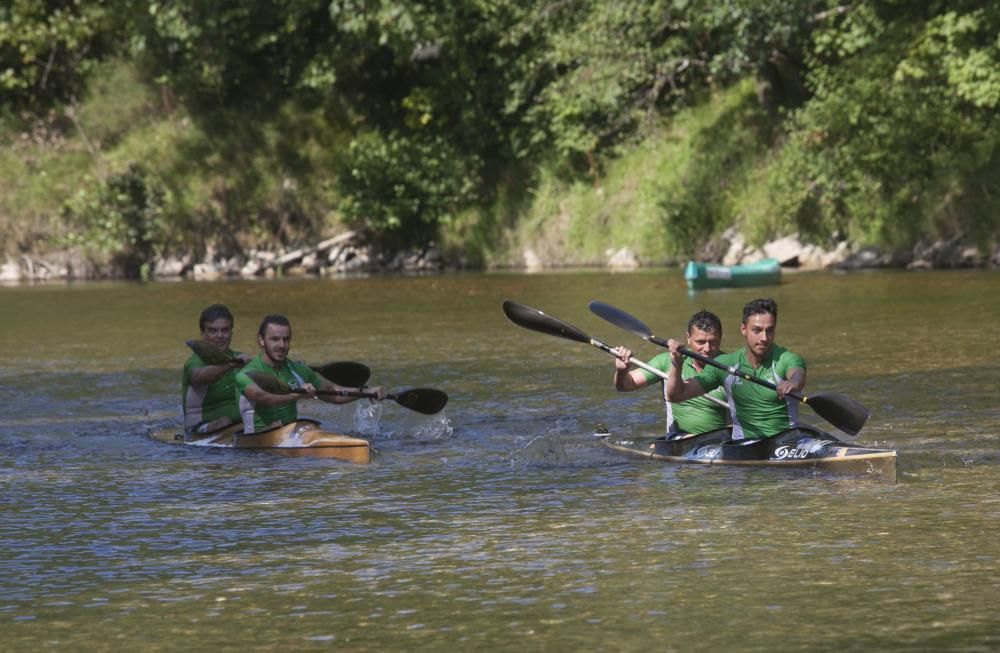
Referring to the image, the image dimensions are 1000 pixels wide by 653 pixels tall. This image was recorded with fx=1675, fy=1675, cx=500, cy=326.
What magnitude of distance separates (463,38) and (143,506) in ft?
98.5

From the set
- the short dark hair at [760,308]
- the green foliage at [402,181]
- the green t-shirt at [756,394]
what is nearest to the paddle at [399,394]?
the green t-shirt at [756,394]

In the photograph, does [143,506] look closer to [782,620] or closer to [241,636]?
[241,636]

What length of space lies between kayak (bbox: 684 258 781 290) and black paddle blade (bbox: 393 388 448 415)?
1563cm

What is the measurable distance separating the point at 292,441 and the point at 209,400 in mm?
1344

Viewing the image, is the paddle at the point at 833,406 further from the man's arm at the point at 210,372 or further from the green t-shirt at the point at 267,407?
the man's arm at the point at 210,372

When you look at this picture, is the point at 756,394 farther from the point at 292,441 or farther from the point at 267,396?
the point at 267,396

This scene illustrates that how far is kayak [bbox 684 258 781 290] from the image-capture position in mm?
28250

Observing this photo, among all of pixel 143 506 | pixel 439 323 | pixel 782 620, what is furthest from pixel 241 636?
pixel 439 323

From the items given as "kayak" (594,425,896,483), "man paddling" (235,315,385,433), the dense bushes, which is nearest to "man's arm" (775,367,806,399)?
"kayak" (594,425,896,483)

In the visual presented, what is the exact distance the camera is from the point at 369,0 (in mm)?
38312

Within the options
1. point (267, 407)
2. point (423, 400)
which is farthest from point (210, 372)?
point (423, 400)

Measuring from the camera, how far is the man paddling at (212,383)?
12906mm

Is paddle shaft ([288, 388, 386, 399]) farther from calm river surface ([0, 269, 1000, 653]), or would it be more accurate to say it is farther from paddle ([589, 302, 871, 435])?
paddle ([589, 302, 871, 435])

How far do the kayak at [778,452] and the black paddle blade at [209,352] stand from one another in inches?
121
